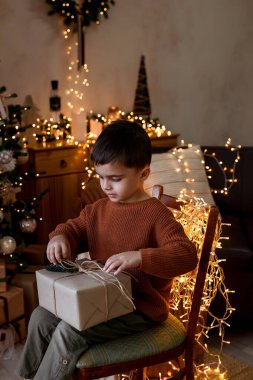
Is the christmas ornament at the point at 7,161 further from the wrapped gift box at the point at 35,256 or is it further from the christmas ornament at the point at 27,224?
the wrapped gift box at the point at 35,256

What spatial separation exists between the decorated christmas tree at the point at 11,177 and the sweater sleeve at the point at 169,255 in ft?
4.05

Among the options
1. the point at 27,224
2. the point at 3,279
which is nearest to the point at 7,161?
the point at 27,224

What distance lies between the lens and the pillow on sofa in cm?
268

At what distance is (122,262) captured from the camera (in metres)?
1.27

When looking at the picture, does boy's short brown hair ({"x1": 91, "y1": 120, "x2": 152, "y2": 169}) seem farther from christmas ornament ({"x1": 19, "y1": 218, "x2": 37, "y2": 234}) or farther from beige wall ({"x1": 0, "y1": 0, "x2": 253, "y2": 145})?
beige wall ({"x1": 0, "y1": 0, "x2": 253, "y2": 145})

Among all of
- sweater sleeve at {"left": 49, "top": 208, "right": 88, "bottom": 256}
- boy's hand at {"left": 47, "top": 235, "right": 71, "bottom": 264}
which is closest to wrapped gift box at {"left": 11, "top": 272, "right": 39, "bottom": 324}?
sweater sleeve at {"left": 49, "top": 208, "right": 88, "bottom": 256}

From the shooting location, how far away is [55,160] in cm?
295

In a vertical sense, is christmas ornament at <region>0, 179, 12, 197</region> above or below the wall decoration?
below

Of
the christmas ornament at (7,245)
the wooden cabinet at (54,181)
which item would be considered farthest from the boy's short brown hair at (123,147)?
the wooden cabinet at (54,181)

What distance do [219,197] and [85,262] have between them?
1822 mm

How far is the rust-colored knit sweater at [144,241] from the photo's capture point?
1.33m

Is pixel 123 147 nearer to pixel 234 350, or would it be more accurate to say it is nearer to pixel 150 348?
pixel 150 348

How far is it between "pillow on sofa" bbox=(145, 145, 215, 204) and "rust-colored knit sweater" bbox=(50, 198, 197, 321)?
1119mm

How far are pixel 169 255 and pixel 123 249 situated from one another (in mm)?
174
